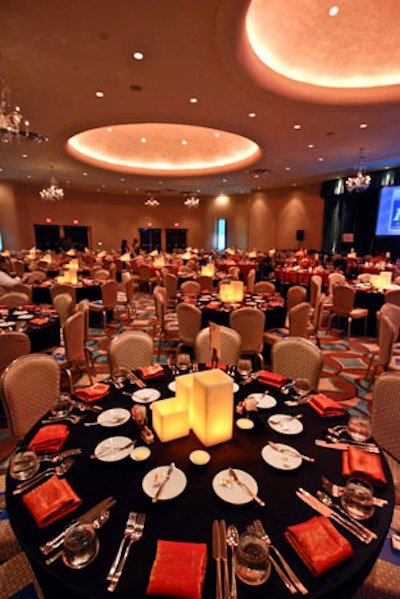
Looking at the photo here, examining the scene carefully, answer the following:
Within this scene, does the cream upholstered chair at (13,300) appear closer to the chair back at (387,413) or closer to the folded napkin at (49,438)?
the folded napkin at (49,438)

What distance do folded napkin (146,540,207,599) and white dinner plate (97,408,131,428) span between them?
2.47 ft

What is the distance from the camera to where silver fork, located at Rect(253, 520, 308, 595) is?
0.93 metres

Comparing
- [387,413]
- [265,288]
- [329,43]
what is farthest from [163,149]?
[387,413]

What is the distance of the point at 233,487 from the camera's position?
1.28 m

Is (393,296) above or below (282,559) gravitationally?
above

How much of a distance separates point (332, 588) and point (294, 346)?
1767 millimetres

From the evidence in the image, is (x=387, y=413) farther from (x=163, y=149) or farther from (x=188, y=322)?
(x=163, y=149)

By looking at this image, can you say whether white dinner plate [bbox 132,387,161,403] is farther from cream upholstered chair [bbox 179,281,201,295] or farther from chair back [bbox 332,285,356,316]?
chair back [bbox 332,285,356,316]

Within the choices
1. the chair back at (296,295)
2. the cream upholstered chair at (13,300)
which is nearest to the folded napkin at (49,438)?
the cream upholstered chair at (13,300)

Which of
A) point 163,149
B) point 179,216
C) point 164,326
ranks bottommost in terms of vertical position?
point 164,326

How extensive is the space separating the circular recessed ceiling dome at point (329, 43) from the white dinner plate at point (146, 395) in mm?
4400

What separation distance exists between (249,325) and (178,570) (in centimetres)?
295

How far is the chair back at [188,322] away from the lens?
407 centimetres

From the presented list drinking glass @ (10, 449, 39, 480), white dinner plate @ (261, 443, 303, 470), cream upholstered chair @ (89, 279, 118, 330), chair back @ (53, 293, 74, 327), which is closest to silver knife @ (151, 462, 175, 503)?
white dinner plate @ (261, 443, 303, 470)
